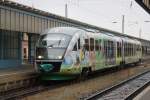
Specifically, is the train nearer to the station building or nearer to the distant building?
the distant building

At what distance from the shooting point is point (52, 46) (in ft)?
75.2

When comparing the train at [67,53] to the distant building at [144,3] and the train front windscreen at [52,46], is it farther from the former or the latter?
the distant building at [144,3]

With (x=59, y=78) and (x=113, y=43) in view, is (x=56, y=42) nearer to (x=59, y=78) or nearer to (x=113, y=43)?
(x=59, y=78)

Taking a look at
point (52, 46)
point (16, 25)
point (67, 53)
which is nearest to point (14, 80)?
point (52, 46)

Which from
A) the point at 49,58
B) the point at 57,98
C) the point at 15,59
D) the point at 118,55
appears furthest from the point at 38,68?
the point at 15,59

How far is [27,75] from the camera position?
2392cm

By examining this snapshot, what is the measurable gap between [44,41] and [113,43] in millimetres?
11202

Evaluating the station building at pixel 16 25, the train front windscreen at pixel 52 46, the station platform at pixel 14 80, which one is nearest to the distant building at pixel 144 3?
the train front windscreen at pixel 52 46

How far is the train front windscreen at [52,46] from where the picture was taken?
74.1 feet

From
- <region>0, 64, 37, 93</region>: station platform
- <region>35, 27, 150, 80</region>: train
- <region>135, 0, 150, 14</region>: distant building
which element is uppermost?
<region>135, 0, 150, 14</region>: distant building

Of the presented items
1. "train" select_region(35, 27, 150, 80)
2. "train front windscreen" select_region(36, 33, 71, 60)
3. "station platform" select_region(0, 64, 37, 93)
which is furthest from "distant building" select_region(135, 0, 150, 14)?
"station platform" select_region(0, 64, 37, 93)

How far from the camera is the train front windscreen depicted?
889 inches

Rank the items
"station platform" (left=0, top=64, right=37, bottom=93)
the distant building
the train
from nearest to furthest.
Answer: "station platform" (left=0, top=64, right=37, bottom=93)
the distant building
the train

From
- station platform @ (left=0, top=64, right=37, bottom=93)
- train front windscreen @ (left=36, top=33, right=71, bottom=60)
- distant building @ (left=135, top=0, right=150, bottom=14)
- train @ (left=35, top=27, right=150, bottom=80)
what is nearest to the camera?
station platform @ (left=0, top=64, right=37, bottom=93)
